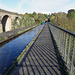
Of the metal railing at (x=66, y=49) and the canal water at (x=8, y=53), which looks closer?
the metal railing at (x=66, y=49)

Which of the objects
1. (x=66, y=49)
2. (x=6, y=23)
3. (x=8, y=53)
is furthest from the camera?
(x=6, y=23)

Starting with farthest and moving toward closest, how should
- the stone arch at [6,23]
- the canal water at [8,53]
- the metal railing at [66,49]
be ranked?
the stone arch at [6,23], the canal water at [8,53], the metal railing at [66,49]

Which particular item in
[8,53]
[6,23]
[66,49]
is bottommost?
[8,53]

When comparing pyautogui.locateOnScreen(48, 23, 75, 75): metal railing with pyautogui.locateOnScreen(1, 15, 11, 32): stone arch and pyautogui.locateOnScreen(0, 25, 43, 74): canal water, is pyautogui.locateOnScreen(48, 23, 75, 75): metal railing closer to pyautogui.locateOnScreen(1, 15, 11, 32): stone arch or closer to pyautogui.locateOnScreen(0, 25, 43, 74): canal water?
pyautogui.locateOnScreen(0, 25, 43, 74): canal water

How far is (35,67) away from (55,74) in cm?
73

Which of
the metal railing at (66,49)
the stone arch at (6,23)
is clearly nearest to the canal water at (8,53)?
the metal railing at (66,49)

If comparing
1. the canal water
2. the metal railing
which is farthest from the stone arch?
the metal railing

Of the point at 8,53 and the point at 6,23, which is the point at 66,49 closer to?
the point at 8,53

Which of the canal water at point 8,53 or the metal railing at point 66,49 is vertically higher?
the metal railing at point 66,49

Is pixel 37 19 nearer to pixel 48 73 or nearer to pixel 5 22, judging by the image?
pixel 5 22

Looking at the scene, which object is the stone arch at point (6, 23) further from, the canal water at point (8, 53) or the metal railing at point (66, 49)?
the metal railing at point (66, 49)

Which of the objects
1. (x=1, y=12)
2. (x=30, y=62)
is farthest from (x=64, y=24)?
(x=30, y=62)

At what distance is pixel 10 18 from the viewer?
71.4ft

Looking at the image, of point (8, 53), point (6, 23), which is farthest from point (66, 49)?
point (6, 23)
